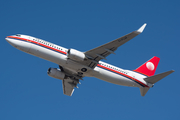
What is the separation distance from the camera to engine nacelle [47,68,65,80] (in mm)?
48156

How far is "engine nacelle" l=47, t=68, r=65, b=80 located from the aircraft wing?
25.2 feet

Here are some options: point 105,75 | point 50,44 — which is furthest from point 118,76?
point 50,44

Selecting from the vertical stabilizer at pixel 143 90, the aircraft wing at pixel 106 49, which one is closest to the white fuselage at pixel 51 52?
the aircraft wing at pixel 106 49

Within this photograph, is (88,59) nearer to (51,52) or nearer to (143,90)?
(51,52)

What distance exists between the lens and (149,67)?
171ft

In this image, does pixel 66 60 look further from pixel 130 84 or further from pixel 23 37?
pixel 130 84

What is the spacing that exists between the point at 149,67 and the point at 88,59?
15.6 metres

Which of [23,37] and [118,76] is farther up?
[23,37]

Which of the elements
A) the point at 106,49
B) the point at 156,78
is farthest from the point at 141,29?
the point at 156,78

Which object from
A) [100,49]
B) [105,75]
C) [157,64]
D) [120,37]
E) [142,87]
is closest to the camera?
[120,37]

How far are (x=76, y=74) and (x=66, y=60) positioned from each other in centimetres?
727

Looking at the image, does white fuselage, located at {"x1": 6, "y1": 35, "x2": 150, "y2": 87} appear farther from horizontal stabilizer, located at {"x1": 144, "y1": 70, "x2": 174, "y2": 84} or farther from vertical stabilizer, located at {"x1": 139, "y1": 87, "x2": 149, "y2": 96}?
horizontal stabilizer, located at {"x1": 144, "y1": 70, "x2": 174, "y2": 84}

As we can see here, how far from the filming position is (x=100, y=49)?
1641 inches

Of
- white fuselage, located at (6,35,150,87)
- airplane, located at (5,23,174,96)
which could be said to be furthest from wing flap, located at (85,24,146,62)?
white fuselage, located at (6,35,150,87)
